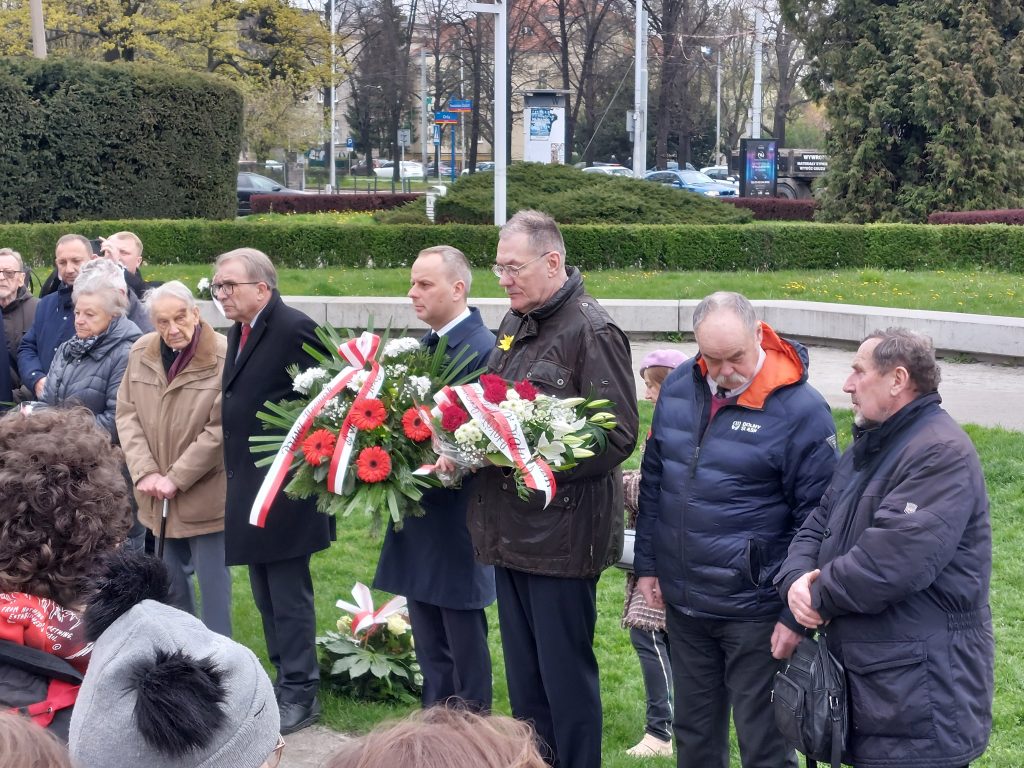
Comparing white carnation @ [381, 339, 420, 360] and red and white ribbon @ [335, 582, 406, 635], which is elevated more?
white carnation @ [381, 339, 420, 360]

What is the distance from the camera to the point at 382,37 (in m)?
51.5

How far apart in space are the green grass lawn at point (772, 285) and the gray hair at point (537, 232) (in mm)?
9741

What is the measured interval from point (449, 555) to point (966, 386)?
282 inches

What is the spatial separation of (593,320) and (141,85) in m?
17.9

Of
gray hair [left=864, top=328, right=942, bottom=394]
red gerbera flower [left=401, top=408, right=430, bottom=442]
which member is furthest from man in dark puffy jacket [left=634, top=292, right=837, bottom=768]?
red gerbera flower [left=401, top=408, right=430, bottom=442]

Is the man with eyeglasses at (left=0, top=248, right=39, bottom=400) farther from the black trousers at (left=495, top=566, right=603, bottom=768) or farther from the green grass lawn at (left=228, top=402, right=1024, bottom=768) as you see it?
the black trousers at (left=495, top=566, right=603, bottom=768)

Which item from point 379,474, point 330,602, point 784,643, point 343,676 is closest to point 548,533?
point 379,474

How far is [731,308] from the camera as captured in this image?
386cm

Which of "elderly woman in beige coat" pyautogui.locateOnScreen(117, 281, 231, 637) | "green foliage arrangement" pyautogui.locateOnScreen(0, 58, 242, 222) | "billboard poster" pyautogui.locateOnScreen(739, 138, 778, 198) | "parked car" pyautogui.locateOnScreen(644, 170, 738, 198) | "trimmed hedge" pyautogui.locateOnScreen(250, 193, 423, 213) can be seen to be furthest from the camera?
"parked car" pyautogui.locateOnScreen(644, 170, 738, 198)

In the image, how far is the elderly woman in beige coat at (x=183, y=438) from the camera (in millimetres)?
5238

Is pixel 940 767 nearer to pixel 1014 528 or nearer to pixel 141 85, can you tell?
pixel 1014 528

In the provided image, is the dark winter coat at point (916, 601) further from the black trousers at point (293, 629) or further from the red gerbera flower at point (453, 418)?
the black trousers at point (293, 629)

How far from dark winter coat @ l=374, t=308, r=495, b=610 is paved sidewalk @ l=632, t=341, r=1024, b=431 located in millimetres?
5113

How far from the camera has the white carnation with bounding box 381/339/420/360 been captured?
4.44 m
